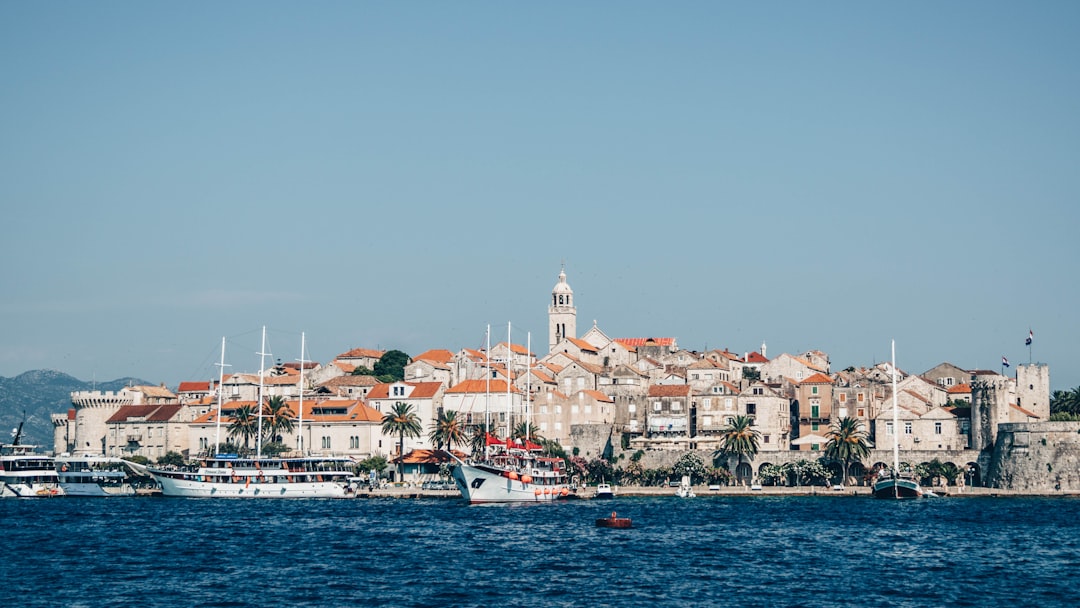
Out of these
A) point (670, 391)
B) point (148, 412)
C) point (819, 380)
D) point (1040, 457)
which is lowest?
point (1040, 457)

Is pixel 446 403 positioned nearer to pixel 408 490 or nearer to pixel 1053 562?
pixel 408 490

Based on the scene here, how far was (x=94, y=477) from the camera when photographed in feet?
406

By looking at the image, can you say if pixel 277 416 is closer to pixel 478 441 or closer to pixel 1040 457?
pixel 478 441

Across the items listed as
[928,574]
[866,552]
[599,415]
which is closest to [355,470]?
[599,415]

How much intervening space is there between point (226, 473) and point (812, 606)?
7643cm

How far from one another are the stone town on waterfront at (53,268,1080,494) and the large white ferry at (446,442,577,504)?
790 cm

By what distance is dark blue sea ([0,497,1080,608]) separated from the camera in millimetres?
52188

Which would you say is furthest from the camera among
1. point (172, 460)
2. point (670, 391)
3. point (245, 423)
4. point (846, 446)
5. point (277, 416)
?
point (172, 460)

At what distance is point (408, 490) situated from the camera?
117 meters

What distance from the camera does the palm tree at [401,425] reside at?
123000 mm

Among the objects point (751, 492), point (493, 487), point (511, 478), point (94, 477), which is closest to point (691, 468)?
point (751, 492)


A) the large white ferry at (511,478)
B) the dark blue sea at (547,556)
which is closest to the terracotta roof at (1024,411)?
the dark blue sea at (547,556)

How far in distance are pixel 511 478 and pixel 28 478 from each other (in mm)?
44975

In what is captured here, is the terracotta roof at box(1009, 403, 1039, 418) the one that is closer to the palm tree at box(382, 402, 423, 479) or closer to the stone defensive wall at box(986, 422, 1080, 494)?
the stone defensive wall at box(986, 422, 1080, 494)
